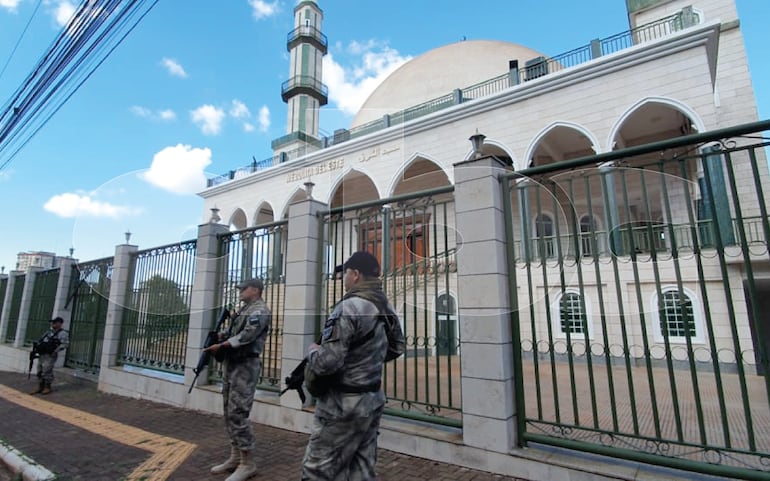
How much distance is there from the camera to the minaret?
29016 mm

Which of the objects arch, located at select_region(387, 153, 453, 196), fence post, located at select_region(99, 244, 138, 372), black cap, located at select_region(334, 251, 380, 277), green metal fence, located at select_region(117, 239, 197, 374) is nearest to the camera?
black cap, located at select_region(334, 251, 380, 277)

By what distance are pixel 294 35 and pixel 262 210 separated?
16.2m

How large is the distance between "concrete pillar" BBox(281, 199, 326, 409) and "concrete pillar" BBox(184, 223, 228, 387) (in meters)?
1.78

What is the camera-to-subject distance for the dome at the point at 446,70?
766 inches

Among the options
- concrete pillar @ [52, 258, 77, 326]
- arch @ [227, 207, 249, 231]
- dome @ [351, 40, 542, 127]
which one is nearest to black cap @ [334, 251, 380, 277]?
concrete pillar @ [52, 258, 77, 326]

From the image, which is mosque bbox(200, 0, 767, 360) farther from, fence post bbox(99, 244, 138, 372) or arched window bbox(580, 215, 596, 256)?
fence post bbox(99, 244, 138, 372)

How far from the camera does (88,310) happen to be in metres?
9.22

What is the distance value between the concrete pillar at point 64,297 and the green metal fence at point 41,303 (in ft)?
1.98

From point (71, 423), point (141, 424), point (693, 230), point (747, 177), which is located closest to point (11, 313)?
point (71, 423)

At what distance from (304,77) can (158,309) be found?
86.2 ft

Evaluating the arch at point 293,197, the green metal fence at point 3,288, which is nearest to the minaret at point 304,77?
the arch at point 293,197

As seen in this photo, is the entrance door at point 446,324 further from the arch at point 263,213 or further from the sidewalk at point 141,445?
the arch at point 263,213

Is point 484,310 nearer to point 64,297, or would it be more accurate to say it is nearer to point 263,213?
point 64,297

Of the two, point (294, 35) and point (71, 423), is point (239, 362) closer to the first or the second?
point (71, 423)
